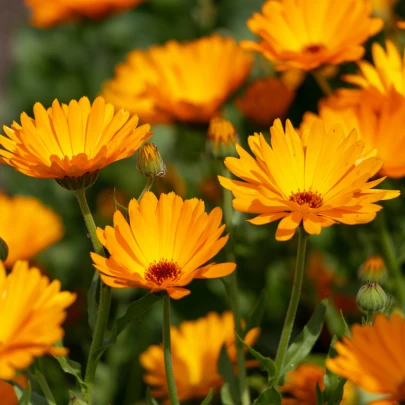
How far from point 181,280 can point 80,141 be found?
0.97ft

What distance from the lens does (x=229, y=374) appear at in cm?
141

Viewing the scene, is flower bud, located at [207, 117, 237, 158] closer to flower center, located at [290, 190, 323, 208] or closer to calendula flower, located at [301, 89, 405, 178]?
calendula flower, located at [301, 89, 405, 178]

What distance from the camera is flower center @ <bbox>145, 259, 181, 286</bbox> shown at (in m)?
1.10

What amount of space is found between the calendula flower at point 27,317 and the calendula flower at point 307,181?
0.27 metres

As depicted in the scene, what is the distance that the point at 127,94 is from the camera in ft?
7.27

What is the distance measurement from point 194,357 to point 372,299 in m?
0.66

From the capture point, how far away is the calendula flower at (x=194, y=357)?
63.4 inches

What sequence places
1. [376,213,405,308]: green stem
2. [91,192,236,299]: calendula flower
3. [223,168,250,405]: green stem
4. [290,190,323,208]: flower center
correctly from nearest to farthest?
[91,192,236,299]: calendula flower → [290,190,323,208]: flower center → [223,168,250,405]: green stem → [376,213,405,308]: green stem

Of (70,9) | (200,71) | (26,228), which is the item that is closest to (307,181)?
(200,71)

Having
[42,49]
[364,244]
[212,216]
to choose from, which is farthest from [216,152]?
[42,49]

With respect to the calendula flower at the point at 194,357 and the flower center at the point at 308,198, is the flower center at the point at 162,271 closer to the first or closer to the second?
the flower center at the point at 308,198

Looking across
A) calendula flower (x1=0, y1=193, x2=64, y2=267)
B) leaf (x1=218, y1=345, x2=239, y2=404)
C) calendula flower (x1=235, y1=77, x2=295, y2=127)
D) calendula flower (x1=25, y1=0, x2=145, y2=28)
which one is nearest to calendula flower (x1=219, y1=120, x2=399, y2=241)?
leaf (x1=218, y1=345, x2=239, y2=404)


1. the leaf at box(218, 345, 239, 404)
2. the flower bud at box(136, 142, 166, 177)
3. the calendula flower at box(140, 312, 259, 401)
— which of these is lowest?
the calendula flower at box(140, 312, 259, 401)

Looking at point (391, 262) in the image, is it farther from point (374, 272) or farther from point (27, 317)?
point (27, 317)
